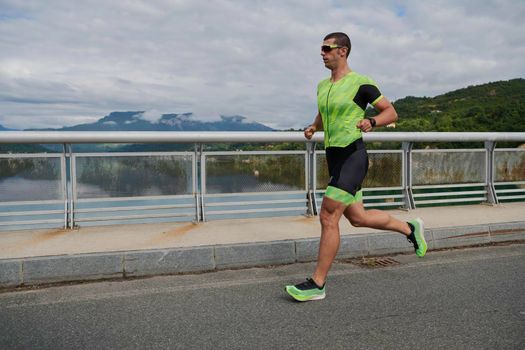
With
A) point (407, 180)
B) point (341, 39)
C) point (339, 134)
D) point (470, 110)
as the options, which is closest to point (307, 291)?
point (339, 134)

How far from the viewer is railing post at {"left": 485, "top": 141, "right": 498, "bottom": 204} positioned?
28.9ft

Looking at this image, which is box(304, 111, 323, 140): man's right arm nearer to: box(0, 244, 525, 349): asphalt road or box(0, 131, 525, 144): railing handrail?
box(0, 244, 525, 349): asphalt road

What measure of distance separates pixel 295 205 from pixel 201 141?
1681 mm

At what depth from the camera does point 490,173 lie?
8.91 metres

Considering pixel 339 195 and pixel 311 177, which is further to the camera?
pixel 311 177

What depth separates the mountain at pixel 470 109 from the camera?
128 feet

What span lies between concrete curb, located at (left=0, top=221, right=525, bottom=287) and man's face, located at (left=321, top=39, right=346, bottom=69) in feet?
6.65

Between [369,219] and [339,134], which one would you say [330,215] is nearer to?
[369,219]

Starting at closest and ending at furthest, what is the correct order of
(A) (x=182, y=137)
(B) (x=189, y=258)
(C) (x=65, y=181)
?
(B) (x=189, y=258)
(C) (x=65, y=181)
(A) (x=182, y=137)

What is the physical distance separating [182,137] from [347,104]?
301cm

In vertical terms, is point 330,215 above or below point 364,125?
below

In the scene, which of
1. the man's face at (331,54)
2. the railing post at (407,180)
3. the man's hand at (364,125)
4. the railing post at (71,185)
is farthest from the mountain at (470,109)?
the man's hand at (364,125)

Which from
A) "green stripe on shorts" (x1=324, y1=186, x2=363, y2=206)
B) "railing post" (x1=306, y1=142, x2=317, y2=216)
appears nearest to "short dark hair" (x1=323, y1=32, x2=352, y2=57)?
"green stripe on shorts" (x1=324, y1=186, x2=363, y2=206)

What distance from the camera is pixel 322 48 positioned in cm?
422
